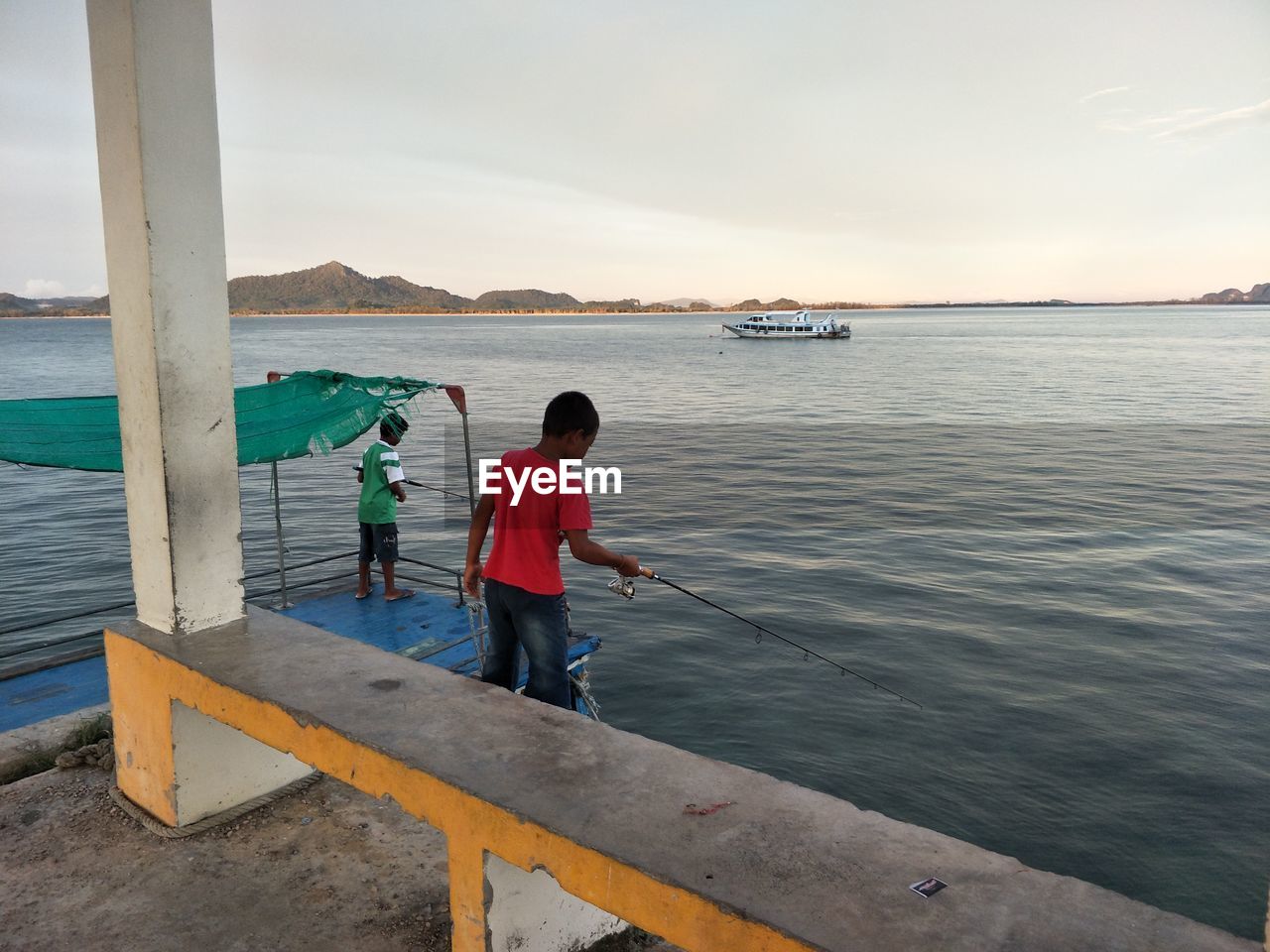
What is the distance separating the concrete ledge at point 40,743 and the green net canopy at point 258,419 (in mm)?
1967

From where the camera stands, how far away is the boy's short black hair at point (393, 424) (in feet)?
26.7

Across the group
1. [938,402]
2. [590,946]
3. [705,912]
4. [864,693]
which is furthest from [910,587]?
[938,402]

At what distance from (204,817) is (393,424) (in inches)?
177

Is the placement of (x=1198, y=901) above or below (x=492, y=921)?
below

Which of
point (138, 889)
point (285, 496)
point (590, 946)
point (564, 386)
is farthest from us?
point (564, 386)

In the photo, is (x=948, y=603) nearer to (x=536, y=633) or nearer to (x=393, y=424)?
(x=393, y=424)

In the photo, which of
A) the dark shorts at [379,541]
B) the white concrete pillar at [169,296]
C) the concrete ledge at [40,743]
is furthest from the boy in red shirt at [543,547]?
the dark shorts at [379,541]

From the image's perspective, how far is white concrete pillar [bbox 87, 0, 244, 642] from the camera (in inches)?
146

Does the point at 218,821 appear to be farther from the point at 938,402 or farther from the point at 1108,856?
the point at 938,402

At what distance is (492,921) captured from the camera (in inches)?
115

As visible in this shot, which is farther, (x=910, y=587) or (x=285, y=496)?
(x=285, y=496)

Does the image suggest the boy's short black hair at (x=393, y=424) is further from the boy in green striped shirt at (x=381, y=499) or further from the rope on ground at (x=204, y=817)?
the rope on ground at (x=204, y=817)

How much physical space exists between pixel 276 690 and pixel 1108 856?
7.17 m

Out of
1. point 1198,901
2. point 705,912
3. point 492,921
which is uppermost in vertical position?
point 705,912
